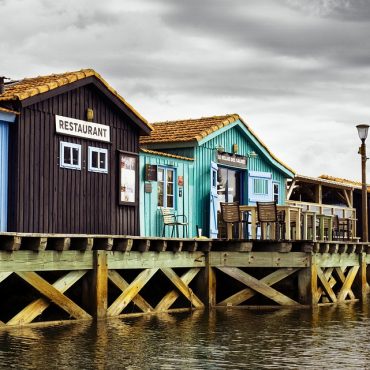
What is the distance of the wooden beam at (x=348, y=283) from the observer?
2598 cm

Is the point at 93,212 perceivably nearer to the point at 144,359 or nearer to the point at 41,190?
the point at 41,190

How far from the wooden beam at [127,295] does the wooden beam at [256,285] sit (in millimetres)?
2723

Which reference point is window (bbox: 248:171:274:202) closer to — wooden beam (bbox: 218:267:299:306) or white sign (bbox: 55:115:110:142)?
wooden beam (bbox: 218:267:299:306)

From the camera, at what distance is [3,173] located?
19.1 metres

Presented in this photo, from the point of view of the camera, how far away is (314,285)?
23.1 metres

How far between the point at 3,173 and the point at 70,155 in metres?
2.08

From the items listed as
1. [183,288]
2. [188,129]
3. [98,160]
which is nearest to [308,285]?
[183,288]

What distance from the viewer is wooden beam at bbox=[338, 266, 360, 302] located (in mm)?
25984

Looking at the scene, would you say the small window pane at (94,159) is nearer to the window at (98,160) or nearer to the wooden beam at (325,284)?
the window at (98,160)

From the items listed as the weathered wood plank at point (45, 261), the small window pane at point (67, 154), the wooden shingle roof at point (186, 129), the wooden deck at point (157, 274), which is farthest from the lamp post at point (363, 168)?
the weathered wood plank at point (45, 261)

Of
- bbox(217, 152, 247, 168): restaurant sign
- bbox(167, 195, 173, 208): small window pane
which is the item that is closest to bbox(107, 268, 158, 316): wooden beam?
bbox(167, 195, 173, 208): small window pane

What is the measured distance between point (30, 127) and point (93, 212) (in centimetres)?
282

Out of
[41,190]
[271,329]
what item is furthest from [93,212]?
[271,329]

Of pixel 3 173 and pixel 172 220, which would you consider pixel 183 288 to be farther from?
pixel 3 173
